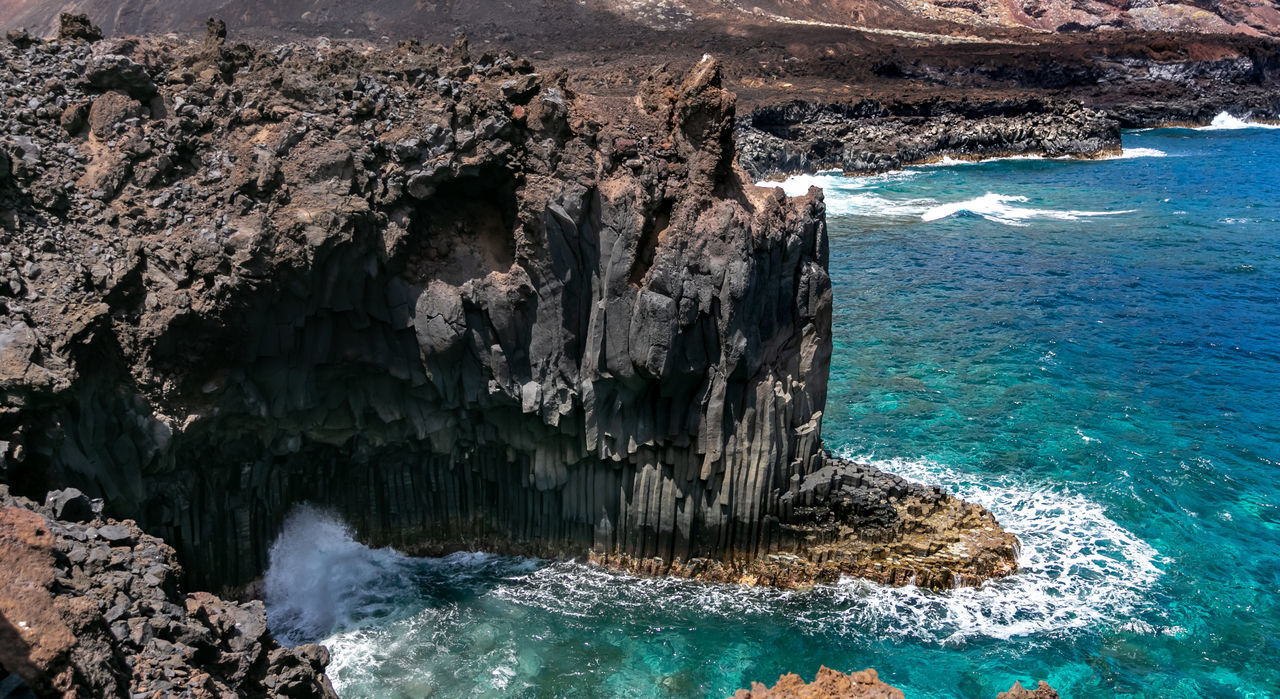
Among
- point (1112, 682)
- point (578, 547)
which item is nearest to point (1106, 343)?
point (1112, 682)

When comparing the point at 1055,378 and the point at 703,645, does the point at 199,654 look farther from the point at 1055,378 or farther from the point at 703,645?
the point at 1055,378

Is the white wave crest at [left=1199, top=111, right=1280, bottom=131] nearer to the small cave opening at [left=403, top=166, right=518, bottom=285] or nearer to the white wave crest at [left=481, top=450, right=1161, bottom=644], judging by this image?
the white wave crest at [left=481, top=450, right=1161, bottom=644]

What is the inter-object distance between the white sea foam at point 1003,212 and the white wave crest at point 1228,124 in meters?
39.3

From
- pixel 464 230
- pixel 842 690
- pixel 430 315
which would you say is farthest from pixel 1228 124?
pixel 842 690

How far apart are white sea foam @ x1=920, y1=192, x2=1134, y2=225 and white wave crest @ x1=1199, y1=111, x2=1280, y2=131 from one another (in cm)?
3931

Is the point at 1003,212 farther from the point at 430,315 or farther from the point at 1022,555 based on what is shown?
the point at 430,315

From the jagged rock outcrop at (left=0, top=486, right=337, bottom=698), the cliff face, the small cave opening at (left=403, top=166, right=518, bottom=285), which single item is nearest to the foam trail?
the cliff face

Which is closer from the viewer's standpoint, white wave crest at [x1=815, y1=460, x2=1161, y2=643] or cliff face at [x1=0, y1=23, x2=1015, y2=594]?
cliff face at [x1=0, y1=23, x2=1015, y2=594]

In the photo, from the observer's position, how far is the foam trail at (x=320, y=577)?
1747 centimetres

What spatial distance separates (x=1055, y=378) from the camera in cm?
2806

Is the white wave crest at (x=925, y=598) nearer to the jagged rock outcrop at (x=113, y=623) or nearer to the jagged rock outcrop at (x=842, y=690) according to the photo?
the jagged rock outcrop at (x=113, y=623)

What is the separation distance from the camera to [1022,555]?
19.7m

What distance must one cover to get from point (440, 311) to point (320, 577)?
5.52m

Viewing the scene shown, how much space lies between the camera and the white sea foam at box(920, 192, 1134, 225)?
47500 mm
